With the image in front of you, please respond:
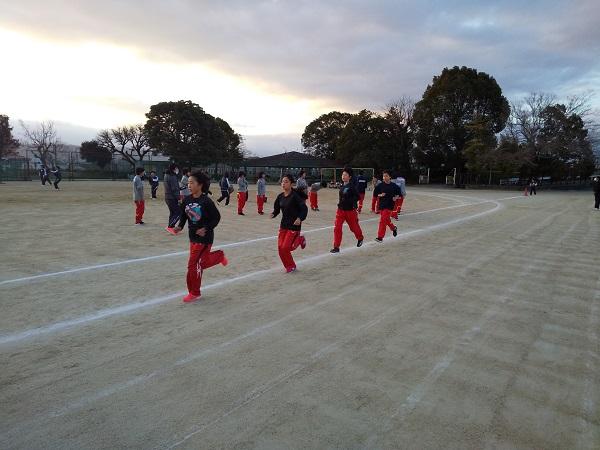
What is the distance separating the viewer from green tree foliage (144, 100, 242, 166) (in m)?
52.5

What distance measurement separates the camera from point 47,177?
3366cm

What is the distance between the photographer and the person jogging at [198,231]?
5.02 m

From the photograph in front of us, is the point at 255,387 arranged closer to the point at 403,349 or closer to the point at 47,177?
the point at 403,349

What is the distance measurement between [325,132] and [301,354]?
217ft

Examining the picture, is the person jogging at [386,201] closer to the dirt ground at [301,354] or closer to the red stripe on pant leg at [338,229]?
the red stripe on pant leg at [338,229]

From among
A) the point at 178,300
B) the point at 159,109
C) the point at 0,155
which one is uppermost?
the point at 159,109

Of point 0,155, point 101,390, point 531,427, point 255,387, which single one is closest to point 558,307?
point 531,427

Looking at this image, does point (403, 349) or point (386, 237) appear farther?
point (386, 237)

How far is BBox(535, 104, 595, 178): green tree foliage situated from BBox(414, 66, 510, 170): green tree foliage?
5.00 meters

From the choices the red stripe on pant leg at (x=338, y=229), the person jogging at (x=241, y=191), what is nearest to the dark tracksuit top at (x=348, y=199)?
the red stripe on pant leg at (x=338, y=229)

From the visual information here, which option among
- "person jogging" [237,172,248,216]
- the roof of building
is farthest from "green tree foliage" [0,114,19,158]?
"person jogging" [237,172,248,216]

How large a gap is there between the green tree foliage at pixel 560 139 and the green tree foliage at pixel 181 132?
136ft

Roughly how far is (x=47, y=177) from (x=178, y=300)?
1388 inches

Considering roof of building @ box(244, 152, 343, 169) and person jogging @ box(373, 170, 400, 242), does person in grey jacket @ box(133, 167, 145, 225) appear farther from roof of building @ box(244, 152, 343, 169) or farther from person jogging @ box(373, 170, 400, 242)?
roof of building @ box(244, 152, 343, 169)
